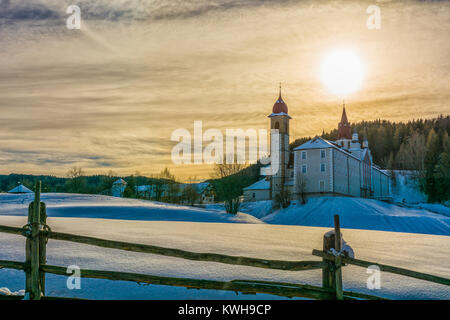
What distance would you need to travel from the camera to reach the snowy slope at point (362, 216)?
128 feet

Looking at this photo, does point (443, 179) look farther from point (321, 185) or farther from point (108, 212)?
point (108, 212)

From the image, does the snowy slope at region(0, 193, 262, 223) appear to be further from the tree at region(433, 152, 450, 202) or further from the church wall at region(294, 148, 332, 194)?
the tree at region(433, 152, 450, 202)

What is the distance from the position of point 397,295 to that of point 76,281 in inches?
262

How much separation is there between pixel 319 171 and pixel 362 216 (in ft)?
52.5

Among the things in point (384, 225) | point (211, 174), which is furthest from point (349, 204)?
point (211, 174)

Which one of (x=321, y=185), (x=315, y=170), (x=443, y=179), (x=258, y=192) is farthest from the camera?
(x=258, y=192)

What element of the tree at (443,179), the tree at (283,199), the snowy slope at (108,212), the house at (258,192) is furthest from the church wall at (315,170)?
the tree at (443,179)

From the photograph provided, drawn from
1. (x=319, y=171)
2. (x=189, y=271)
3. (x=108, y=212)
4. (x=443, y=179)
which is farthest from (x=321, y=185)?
(x=189, y=271)

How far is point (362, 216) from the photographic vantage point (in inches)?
1774

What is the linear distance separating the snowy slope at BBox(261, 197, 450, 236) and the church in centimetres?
461

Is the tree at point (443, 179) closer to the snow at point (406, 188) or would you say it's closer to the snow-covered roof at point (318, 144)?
the snow at point (406, 188)

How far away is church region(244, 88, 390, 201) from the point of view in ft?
197

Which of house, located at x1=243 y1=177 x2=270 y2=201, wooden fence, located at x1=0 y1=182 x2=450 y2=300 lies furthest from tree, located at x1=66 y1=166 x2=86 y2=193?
wooden fence, located at x1=0 y1=182 x2=450 y2=300

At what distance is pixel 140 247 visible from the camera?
6.55 metres
